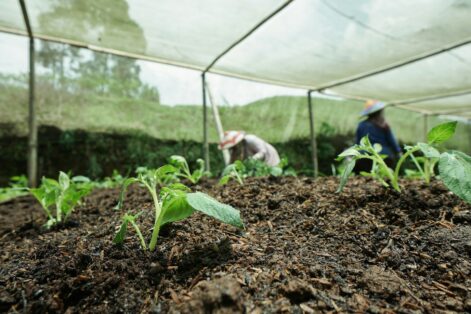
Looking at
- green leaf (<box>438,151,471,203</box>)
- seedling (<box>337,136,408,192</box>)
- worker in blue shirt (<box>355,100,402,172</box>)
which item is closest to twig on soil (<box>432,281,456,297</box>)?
green leaf (<box>438,151,471,203</box>)

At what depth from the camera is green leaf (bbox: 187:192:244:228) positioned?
0.69 metres

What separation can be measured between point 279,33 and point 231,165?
7.38ft

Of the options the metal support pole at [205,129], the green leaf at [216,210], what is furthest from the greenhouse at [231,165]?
the metal support pole at [205,129]

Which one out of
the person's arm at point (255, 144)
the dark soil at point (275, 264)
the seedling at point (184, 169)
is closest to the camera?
the dark soil at point (275, 264)

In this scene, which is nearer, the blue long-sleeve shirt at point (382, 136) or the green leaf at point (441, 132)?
the green leaf at point (441, 132)

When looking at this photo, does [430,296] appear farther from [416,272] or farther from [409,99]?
[409,99]

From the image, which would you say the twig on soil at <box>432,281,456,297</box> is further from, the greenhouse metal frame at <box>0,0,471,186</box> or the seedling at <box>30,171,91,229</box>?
the greenhouse metal frame at <box>0,0,471,186</box>

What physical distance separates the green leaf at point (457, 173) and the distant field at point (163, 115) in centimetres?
512

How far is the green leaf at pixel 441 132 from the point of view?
1136mm

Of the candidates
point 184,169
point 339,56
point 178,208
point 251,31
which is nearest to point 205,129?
point 251,31

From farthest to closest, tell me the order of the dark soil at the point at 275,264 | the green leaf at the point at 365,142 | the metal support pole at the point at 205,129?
the metal support pole at the point at 205,129
the green leaf at the point at 365,142
the dark soil at the point at 275,264

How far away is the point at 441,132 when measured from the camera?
1.16 meters

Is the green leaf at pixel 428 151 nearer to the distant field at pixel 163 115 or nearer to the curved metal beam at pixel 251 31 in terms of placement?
the curved metal beam at pixel 251 31

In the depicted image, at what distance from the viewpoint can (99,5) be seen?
2.76 metres
